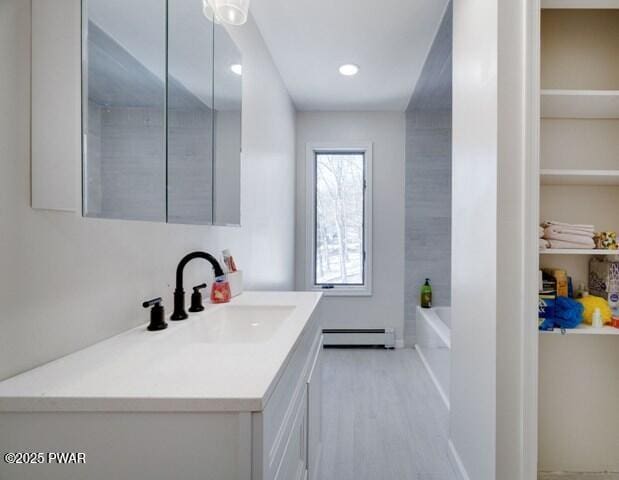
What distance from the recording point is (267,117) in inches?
108

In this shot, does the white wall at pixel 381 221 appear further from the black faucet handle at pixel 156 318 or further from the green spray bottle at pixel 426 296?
the black faucet handle at pixel 156 318

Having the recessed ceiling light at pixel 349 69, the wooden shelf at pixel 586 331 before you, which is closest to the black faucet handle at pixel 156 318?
the wooden shelf at pixel 586 331

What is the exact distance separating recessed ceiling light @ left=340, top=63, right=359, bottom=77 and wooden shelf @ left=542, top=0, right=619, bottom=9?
1.77m

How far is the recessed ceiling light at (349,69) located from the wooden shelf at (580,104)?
5.99ft

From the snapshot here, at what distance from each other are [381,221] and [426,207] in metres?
0.50

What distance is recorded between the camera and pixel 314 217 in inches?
160

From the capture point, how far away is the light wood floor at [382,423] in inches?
74.2

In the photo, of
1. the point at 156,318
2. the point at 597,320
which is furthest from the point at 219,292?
the point at 597,320

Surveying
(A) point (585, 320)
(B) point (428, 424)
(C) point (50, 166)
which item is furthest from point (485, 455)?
(C) point (50, 166)

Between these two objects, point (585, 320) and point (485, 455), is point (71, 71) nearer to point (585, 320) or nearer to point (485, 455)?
point (485, 455)

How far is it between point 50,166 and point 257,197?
173cm

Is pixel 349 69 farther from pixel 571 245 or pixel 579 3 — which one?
pixel 571 245

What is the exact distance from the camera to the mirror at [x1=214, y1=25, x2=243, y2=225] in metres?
1.76

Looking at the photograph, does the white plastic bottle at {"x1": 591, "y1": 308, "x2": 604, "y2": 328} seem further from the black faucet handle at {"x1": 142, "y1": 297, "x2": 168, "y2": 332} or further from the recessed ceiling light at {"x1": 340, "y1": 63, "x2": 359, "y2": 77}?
the recessed ceiling light at {"x1": 340, "y1": 63, "x2": 359, "y2": 77}
